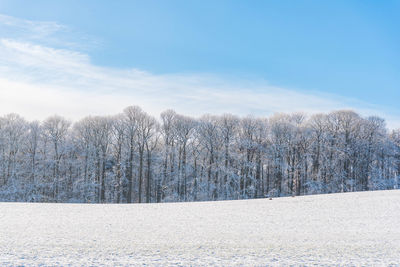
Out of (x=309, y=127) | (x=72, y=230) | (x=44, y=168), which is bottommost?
(x=72, y=230)

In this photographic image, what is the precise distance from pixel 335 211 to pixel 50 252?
61.3 feet

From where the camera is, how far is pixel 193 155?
55.2 metres

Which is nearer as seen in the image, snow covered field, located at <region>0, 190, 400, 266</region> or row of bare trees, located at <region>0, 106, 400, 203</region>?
snow covered field, located at <region>0, 190, 400, 266</region>

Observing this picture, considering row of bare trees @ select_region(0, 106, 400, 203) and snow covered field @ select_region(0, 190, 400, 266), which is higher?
row of bare trees @ select_region(0, 106, 400, 203)

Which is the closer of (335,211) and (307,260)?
(307,260)

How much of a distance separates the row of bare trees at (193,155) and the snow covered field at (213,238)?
96.2 ft

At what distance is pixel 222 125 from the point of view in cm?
5578

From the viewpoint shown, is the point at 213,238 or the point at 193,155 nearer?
the point at 213,238

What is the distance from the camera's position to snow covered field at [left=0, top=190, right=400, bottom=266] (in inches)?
417

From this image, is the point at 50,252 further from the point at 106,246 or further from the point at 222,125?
the point at 222,125

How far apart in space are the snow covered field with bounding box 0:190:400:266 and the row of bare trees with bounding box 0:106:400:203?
29321 mm

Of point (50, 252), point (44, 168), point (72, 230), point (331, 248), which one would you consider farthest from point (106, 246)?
point (44, 168)

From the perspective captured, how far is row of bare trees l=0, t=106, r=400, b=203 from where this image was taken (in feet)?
171

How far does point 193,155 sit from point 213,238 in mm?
40893
